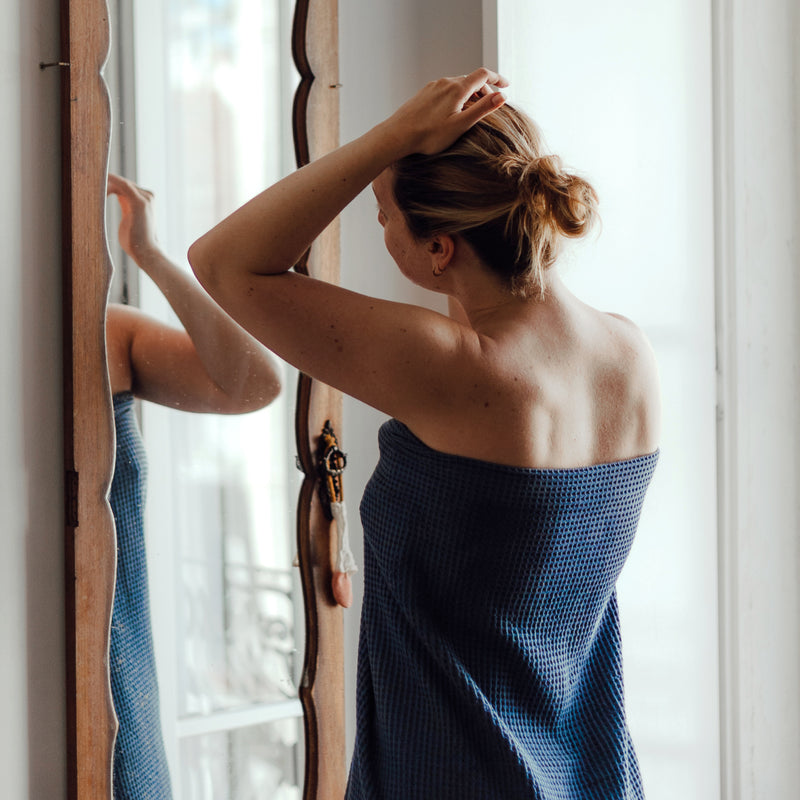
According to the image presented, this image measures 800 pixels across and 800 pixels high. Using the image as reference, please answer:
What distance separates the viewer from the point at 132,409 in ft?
3.46

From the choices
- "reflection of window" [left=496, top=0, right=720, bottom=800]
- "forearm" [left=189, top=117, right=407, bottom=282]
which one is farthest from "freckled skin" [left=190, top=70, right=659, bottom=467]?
"reflection of window" [left=496, top=0, right=720, bottom=800]

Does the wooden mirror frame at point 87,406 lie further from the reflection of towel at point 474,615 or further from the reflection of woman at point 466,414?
the reflection of towel at point 474,615

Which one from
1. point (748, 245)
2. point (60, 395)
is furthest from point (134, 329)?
point (748, 245)

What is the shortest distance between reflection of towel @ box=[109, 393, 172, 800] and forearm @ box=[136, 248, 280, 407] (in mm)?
113

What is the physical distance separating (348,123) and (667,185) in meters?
0.58

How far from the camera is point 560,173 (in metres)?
0.85

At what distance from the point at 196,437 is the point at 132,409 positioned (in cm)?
9

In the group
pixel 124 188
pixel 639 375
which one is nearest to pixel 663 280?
pixel 639 375

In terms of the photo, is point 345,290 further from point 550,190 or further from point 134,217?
point 134,217

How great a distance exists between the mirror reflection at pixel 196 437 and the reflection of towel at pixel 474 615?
10.7 inches

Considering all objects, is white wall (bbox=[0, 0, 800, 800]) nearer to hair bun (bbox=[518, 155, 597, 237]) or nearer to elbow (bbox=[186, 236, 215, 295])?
elbow (bbox=[186, 236, 215, 295])

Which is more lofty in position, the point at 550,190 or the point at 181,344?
the point at 550,190

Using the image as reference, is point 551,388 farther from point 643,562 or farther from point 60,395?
point 643,562

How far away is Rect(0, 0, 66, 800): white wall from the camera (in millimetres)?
986
